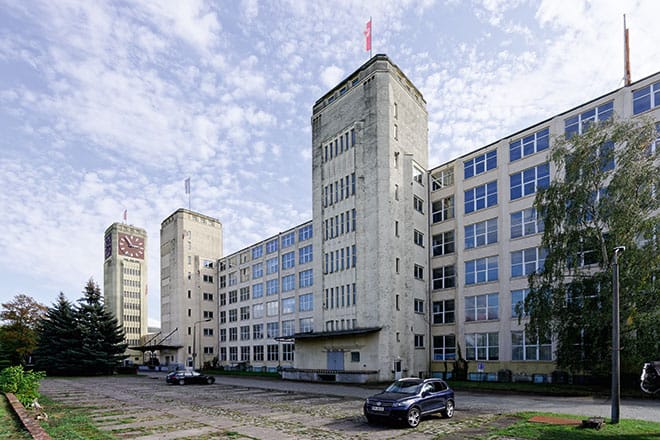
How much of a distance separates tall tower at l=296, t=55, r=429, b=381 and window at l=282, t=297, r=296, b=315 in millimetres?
16757

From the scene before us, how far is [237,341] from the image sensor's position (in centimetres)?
7750

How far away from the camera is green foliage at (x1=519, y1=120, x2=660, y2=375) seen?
83.5ft

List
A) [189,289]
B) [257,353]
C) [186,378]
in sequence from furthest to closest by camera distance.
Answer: [189,289] → [257,353] → [186,378]

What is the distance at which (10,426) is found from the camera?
1527cm

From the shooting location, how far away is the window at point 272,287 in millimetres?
69506

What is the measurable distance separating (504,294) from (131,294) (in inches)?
4341

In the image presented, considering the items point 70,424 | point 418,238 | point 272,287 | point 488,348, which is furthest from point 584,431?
point 272,287

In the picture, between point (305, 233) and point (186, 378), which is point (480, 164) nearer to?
point (305, 233)

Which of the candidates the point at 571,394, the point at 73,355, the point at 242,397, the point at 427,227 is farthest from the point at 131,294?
the point at 571,394

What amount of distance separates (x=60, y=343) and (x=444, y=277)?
45.7 meters

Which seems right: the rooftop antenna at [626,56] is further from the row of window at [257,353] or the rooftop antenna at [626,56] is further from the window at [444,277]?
the row of window at [257,353]

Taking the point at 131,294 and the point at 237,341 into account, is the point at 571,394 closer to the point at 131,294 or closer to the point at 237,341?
the point at 237,341

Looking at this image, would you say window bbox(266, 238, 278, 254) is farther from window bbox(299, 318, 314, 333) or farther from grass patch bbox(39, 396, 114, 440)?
grass patch bbox(39, 396, 114, 440)

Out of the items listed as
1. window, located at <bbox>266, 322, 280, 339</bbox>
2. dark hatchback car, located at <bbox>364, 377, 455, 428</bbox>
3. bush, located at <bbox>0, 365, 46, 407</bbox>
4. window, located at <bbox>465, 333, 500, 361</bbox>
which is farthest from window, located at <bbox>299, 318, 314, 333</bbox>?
dark hatchback car, located at <bbox>364, 377, 455, 428</bbox>
